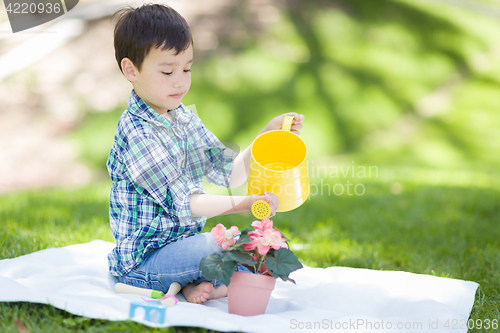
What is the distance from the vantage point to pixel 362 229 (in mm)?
2906

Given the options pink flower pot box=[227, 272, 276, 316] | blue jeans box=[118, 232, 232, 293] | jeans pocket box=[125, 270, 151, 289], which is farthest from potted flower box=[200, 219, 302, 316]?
jeans pocket box=[125, 270, 151, 289]

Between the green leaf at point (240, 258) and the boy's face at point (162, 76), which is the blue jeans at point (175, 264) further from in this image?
the boy's face at point (162, 76)

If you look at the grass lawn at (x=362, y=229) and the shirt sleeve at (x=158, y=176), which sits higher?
the shirt sleeve at (x=158, y=176)

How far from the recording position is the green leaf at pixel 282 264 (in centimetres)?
154

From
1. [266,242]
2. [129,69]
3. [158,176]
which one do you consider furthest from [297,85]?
[266,242]

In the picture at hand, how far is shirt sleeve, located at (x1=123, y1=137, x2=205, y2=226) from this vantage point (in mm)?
1690

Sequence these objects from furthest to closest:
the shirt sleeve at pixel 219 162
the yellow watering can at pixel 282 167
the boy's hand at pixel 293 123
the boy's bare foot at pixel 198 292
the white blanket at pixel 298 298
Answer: the shirt sleeve at pixel 219 162 → the boy's hand at pixel 293 123 → the boy's bare foot at pixel 198 292 → the yellow watering can at pixel 282 167 → the white blanket at pixel 298 298

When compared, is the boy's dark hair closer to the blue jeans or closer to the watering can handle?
the watering can handle

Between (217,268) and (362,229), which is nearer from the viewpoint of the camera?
(217,268)

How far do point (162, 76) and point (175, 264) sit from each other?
700mm

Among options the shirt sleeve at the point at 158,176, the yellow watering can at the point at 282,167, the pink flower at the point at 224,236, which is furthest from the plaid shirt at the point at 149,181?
the yellow watering can at the point at 282,167

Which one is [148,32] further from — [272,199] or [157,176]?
[272,199]

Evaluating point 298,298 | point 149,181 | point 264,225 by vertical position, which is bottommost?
point 298,298

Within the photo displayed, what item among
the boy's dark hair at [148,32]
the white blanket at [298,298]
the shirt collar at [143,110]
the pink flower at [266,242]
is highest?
the boy's dark hair at [148,32]
